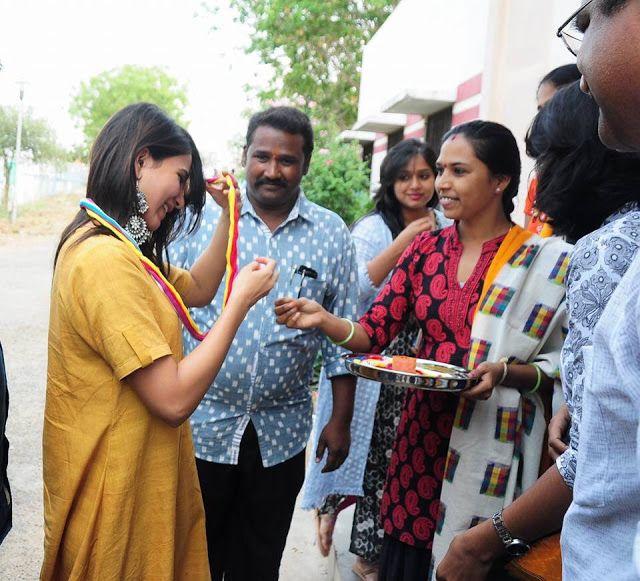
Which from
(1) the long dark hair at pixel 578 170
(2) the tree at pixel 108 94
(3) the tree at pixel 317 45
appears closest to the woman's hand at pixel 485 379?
(1) the long dark hair at pixel 578 170

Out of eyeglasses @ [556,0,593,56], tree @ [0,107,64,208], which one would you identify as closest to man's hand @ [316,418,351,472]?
eyeglasses @ [556,0,593,56]

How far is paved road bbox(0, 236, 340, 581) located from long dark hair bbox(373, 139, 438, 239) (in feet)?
6.08

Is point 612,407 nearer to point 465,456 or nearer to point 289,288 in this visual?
point 465,456

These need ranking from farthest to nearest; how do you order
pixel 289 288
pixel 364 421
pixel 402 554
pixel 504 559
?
pixel 364 421
pixel 289 288
pixel 402 554
pixel 504 559

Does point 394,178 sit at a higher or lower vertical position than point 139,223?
higher

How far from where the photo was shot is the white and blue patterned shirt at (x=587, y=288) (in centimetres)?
141

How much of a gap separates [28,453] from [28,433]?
0.50 meters

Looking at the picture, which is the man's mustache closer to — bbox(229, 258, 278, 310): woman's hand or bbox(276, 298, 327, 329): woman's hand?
bbox(276, 298, 327, 329): woman's hand

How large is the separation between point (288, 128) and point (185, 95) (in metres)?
49.7

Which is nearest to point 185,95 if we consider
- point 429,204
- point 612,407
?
point 429,204

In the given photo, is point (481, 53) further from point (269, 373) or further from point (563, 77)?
point (269, 373)

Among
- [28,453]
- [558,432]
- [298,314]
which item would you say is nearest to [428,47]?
[28,453]

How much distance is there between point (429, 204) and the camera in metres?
4.12

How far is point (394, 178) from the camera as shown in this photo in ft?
13.3
